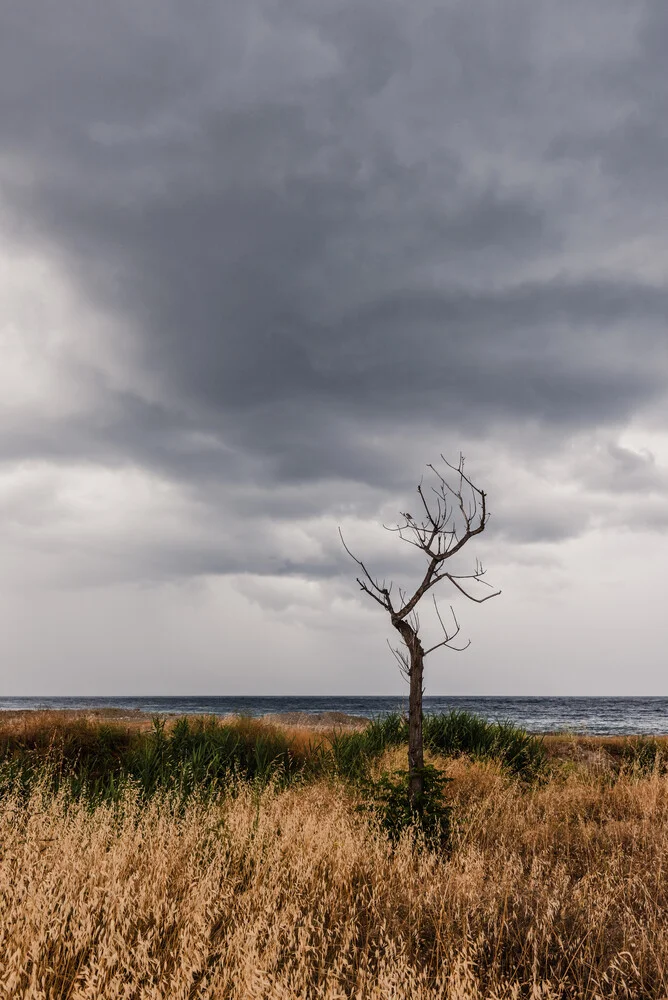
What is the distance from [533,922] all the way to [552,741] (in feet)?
49.9

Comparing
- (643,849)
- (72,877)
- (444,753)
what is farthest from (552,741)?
(72,877)

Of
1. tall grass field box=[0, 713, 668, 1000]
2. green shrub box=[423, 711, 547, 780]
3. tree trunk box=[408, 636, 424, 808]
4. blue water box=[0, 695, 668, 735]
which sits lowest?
blue water box=[0, 695, 668, 735]

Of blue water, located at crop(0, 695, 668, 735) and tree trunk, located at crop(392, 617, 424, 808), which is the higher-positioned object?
tree trunk, located at crop(392, 617, 424, 808)

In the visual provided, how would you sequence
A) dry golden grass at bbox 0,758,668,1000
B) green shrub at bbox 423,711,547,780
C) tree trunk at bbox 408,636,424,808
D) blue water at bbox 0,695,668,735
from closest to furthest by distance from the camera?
dry golden grass at bbox 0,758,668,1000, tree trunk at bbox 408,636,424,808, green shrub at bbox 423,711,547,780, blue water at bbox 0,695,668,735

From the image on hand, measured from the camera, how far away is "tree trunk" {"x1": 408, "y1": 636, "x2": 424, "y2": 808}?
7.70 metres

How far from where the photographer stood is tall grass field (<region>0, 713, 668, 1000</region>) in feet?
12.3

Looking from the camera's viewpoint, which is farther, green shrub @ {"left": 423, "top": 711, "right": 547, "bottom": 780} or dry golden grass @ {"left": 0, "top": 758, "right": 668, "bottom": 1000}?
green shrub @ {"left": 423, "top": 711, "right": 547, "bottom": 780}

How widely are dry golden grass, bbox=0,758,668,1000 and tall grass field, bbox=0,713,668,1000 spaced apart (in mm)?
24

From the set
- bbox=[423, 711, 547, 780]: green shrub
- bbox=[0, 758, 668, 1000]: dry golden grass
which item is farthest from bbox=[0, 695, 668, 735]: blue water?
bbox=[0, 758, 668, 1000]: dry golden grass

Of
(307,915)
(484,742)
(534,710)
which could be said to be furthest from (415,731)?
(534,710)

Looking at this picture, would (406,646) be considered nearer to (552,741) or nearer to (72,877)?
(72,877)

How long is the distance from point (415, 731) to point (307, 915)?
3514 mm

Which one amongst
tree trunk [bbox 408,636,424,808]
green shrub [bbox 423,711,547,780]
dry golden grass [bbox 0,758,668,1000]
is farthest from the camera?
green shrub [bbox 423,711,547,780]

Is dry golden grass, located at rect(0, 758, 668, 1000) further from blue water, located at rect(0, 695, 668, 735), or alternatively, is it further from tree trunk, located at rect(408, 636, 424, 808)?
blue water, located at rect(0, 695, 668, 735)
